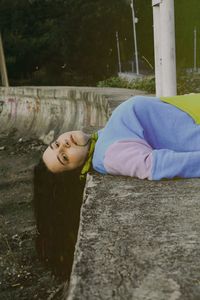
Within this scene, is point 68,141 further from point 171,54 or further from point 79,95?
point 79,95

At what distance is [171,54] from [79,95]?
5.55 m

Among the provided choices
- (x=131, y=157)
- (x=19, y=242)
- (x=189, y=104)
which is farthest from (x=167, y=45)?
(x=131, y=157)

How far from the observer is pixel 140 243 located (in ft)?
6.68

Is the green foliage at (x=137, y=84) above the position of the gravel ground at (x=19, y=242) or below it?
above

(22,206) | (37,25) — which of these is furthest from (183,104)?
(37,25)

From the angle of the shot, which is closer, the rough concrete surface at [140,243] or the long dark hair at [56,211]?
the rough concrete surface at [140,243]

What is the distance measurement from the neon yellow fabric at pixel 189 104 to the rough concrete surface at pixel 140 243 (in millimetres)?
467

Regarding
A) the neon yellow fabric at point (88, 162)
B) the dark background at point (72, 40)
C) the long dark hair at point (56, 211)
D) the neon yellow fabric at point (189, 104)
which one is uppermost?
the neon yellow fabric at point (189, 104)

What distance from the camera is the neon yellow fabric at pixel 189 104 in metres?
3.19

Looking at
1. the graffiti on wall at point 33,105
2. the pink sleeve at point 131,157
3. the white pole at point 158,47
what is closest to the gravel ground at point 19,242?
the pink sleeve at point 131,157

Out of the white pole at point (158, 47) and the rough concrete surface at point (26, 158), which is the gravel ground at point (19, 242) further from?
the white pole at point (158, 47)

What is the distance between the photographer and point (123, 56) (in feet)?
130

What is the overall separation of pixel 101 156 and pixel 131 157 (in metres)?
0.23

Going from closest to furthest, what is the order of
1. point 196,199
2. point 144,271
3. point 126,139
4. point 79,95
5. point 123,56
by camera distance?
point 144,271 → point 196,199 → point 126,139 → point 79,95 → point 123,56
